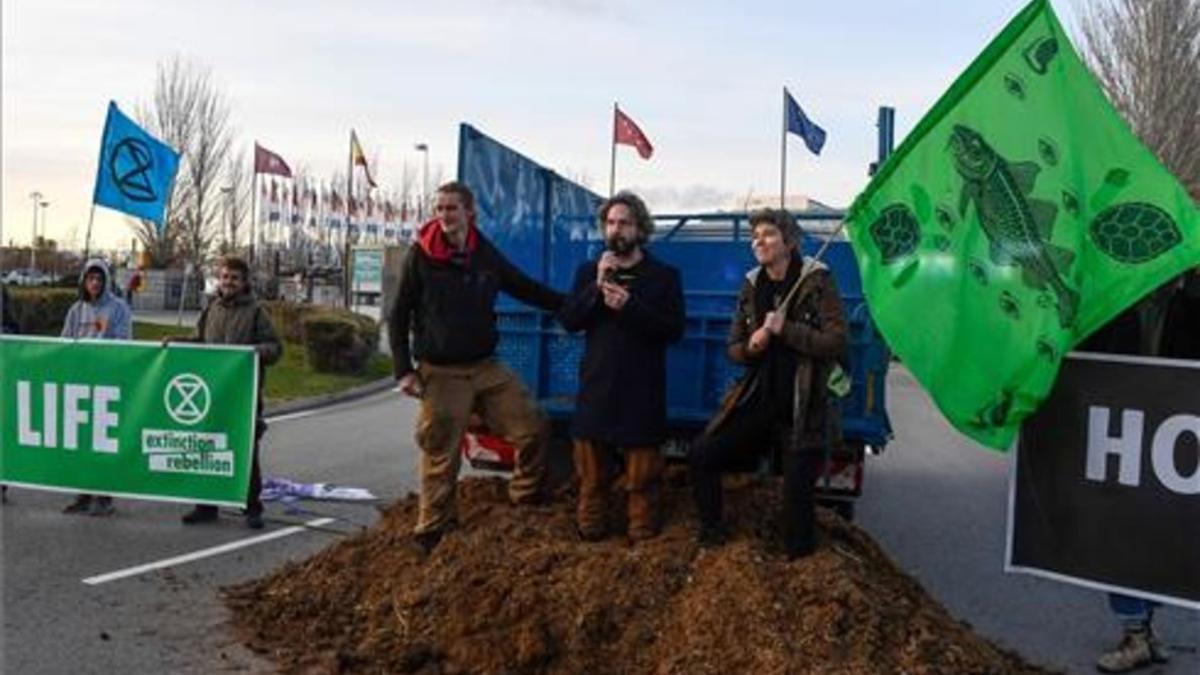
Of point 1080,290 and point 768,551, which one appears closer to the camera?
point 1080,290

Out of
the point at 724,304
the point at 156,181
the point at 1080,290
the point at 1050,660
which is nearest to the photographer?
the point at 1080,290

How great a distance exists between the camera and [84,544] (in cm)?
778

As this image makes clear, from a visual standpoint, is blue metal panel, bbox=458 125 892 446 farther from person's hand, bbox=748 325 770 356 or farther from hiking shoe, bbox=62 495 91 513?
hiking shoe, bbox=62 495 91 513

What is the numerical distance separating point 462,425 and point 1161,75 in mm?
27576

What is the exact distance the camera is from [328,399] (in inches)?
728

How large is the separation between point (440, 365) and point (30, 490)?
4862 millimetres

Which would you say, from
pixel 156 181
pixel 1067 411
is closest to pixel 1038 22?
pixel 1067 411

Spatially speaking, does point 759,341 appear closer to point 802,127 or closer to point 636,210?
point 636,210

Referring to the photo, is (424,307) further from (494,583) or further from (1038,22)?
(1038,22)

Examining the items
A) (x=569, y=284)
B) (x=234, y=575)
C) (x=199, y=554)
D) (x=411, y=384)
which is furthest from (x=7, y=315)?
(x=411, y=384)

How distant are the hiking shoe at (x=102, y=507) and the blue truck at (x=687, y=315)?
133 inches

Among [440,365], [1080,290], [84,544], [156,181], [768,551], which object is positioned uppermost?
[156,181]

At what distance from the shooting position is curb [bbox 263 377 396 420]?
16.6 meters

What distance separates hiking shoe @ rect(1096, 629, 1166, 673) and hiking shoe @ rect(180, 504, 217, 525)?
577cm
